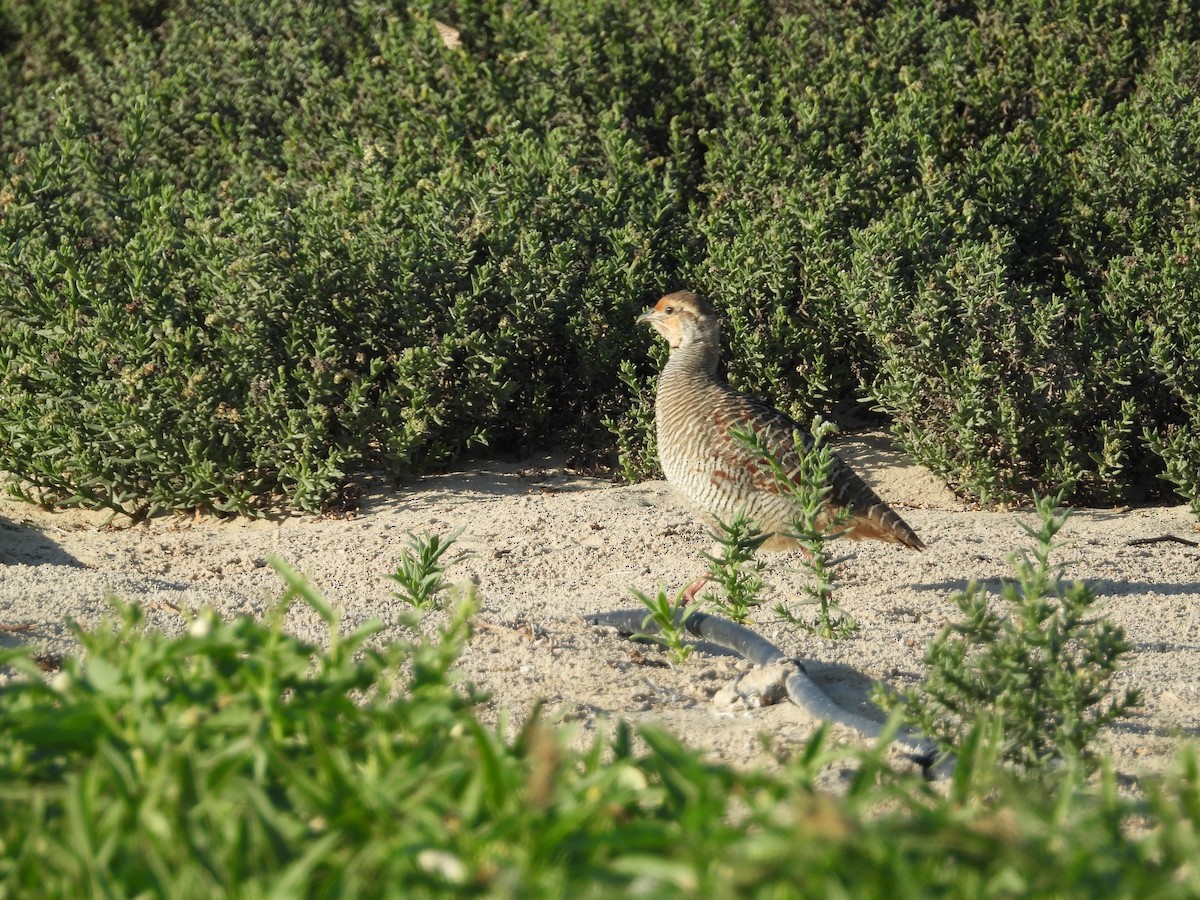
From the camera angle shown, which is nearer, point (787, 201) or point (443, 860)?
point (443, 860)

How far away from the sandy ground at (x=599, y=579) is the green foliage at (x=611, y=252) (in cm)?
27

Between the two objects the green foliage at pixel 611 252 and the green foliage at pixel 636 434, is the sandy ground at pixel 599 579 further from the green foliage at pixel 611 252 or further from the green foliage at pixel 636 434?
the green foliage at pixel 611 252

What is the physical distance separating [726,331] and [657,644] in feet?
10.7

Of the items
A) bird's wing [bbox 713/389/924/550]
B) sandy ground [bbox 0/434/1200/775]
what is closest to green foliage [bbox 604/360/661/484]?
sandy ground [bbox 0/434/1200/775]

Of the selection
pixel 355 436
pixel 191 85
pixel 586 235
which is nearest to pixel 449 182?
pixel 586 235

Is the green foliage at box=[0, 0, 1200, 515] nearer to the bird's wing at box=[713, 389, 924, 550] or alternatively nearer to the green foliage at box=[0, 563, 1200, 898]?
the bird's wing at box=[713, 389, 924, 550]

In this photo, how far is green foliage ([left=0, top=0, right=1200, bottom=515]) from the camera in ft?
22.4

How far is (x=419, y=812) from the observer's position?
1.86 m

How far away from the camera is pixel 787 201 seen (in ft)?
25.5

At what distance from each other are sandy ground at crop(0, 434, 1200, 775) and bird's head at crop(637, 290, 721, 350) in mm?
821

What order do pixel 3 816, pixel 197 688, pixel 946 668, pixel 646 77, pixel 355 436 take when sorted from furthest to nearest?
pixel 646 77
pixel 355 436
pixel 946 668
pixel 197 688
pixel 3 816

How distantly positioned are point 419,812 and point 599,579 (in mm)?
4121

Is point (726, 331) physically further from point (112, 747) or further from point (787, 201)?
point (112, 747)

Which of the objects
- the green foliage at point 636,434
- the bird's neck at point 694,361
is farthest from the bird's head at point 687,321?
the green foliage at point 636,434
